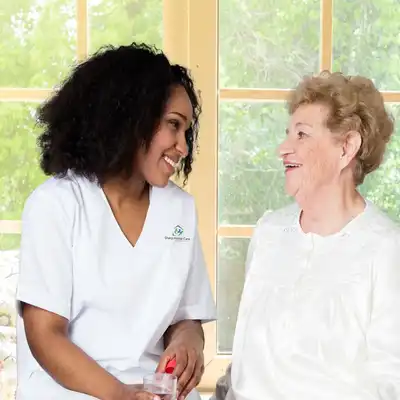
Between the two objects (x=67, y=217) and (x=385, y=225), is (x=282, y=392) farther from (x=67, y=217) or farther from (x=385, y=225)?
(x=67, y=217)

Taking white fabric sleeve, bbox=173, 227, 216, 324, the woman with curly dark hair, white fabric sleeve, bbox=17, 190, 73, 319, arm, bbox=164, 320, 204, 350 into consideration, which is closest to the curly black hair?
the woman with curly dark hair

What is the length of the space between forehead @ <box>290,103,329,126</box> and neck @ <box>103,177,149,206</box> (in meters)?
0.40

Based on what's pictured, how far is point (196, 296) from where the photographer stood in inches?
72.2

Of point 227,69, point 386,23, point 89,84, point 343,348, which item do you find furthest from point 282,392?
point 386,23

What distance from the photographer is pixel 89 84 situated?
1681 millimetres

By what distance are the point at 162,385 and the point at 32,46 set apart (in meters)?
1.29

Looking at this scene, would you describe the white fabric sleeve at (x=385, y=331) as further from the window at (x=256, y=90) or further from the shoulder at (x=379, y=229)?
the window at (x=256, y=90)

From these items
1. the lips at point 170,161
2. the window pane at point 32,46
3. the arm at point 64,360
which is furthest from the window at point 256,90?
the arm at point 64,360

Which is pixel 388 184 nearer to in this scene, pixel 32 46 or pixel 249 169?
pixel 249 169

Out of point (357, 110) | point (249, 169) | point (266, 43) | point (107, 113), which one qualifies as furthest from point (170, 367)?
point (266, 43)

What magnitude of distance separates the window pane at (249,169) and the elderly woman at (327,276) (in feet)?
2.01

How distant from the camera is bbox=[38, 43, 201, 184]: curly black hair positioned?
5.45ft

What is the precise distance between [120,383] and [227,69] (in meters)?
1.11

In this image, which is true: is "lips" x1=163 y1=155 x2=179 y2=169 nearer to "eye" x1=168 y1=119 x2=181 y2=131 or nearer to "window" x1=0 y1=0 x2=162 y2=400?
"eye" x1=168 y1=119 x2=181 y2=131
